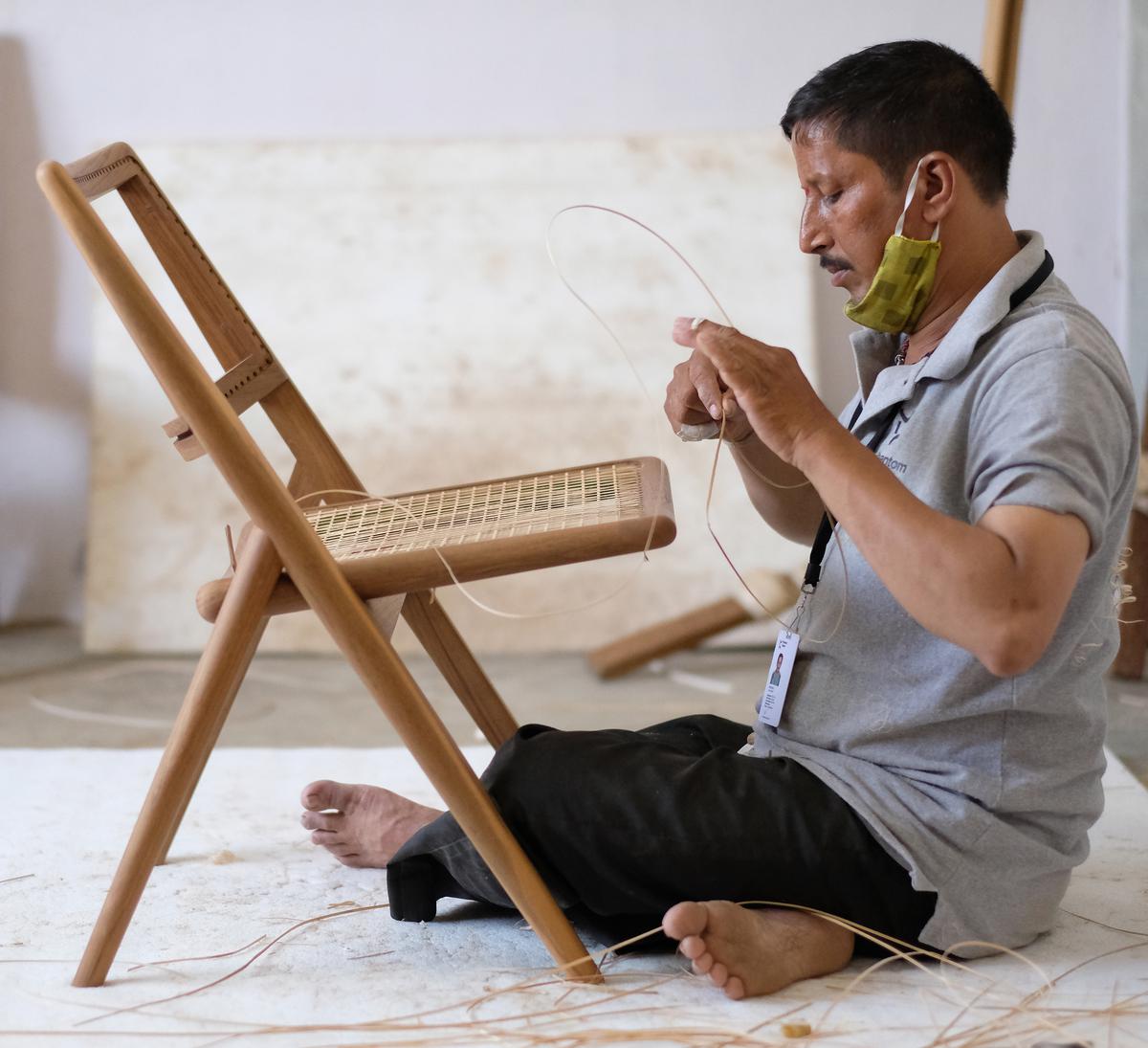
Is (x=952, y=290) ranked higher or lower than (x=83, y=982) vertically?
higher

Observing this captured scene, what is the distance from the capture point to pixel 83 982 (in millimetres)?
1309

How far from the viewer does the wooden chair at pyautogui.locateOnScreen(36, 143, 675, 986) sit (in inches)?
46.3

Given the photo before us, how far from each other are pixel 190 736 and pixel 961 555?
750mm

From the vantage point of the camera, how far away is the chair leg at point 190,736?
4.13 ft

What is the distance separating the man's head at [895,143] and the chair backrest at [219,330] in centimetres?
67

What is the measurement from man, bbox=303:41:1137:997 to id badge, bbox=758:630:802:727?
26 millimetres

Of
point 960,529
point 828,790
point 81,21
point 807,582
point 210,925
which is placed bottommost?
point 210,925

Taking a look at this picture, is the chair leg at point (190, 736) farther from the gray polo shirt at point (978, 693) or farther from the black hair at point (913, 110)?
the black hair at point (913, 110)

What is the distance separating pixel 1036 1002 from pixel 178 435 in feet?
3.45

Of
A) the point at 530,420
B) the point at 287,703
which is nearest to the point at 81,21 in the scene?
the point at 530,420

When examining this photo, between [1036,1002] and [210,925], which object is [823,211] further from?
[210,925]

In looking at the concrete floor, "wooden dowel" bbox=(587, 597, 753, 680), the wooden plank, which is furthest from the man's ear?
"wooden dowel" bbox=(587, 597, 753, 680)

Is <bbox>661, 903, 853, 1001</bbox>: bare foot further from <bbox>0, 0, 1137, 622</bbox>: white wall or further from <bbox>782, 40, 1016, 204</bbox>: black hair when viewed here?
<bbox>0, 0, 1137, 622</bbox>: white wall

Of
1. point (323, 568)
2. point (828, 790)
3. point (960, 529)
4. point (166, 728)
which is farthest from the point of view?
point (166, 728)
